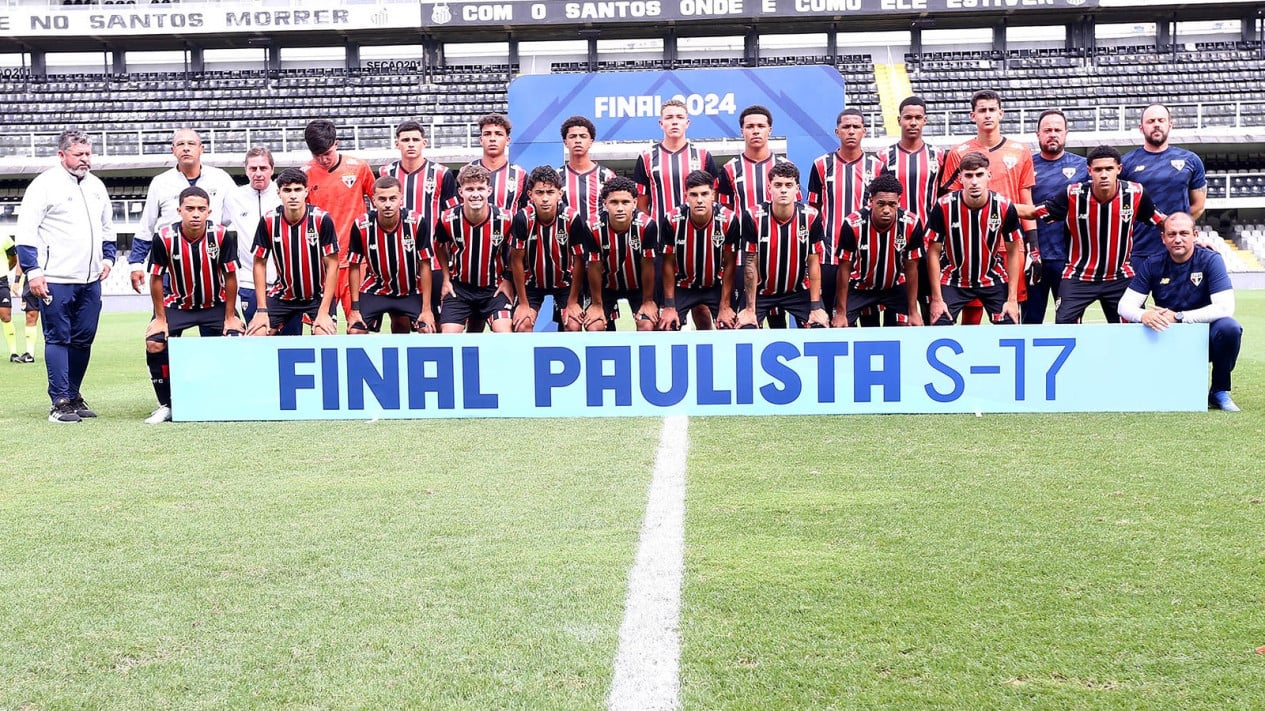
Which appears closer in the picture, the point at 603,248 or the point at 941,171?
the point at 603,248

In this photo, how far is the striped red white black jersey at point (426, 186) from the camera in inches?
270

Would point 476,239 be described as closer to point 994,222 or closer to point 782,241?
point 782,241

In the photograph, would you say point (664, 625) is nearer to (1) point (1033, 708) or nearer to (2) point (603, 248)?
(1) point (1033, 708)

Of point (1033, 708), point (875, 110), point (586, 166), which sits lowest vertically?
point (1033, 708)

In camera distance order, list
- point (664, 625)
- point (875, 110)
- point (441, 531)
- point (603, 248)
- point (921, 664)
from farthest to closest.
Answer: point (875, 110) → point (603, 248) → point (441, 531) → point (664, 625) → point (921, 664)

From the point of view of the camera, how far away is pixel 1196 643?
2367mm

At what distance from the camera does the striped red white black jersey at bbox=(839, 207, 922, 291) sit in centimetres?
620

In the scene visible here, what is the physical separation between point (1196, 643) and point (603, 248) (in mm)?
4222

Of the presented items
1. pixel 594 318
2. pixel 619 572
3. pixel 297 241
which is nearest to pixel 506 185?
pixel 594 318

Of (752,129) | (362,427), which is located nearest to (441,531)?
(362,427)

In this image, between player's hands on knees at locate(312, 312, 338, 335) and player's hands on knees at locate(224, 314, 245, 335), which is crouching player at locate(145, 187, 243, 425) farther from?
player's hands on knees at locate(312, 312, 338, 335)

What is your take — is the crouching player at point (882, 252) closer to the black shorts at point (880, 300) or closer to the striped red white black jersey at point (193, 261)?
the black shorts at point (880, 300)

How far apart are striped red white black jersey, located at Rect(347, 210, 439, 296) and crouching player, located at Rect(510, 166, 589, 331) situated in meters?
0.48

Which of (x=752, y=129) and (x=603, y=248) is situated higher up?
(x=752, y=129)
